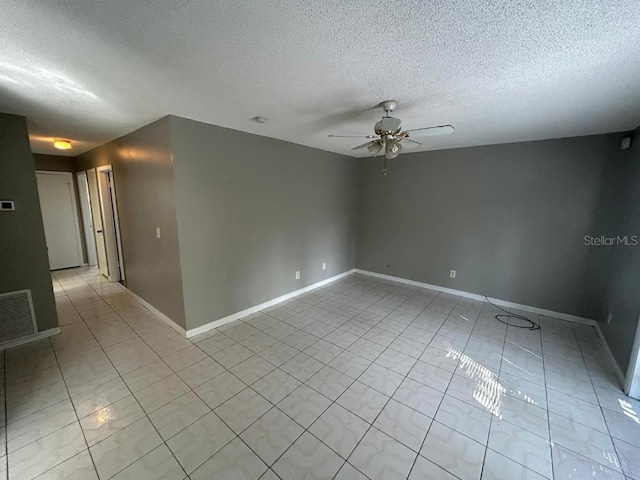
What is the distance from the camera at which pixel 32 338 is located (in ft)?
8.94

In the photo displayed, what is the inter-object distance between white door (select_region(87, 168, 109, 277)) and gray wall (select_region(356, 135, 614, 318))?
5030 mm

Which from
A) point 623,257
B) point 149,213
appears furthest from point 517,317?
point 149,213

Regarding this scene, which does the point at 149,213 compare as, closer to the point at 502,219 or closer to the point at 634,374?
the point at 502,219

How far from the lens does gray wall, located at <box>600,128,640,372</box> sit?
223 cm

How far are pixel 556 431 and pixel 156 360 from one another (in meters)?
3.29

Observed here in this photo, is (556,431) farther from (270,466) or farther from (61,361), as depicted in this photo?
(61,361)

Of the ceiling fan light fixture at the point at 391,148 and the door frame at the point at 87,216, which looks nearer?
the ceiling fan light fixture at the point at 391,148

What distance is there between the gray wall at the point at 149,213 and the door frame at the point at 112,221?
0.52ft

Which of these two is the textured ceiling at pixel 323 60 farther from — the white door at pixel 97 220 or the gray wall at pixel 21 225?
the white door at pixel 97 220

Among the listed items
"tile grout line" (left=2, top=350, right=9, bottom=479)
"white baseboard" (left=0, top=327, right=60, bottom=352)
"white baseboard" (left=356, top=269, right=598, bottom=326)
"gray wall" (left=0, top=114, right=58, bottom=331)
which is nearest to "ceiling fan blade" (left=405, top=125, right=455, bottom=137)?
"white baseboard" (left=356, top=269, right=598, bottom=326)

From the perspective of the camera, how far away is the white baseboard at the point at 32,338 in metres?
2.60

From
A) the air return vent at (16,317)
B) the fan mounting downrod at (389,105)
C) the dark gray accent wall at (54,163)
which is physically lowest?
the air return vent at (16,317)

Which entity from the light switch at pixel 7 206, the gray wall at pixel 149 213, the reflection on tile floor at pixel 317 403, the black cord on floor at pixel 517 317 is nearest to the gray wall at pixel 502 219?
the black cord on floor at pixel 517 317

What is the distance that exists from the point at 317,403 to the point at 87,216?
620 centimetres
